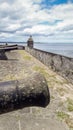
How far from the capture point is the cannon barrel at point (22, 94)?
1495mm

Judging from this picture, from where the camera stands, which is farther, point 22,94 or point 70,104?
point 70,104

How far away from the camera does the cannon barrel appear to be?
1495 mm

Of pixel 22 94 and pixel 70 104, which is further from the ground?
pixel 22 94

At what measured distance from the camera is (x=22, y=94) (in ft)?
4.95

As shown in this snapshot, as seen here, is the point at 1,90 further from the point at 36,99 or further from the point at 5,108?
the point at 36,99

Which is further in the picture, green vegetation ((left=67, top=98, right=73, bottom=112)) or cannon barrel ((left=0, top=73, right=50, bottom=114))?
green vegetation ((left=67, top=98, right=73, bottom=112))

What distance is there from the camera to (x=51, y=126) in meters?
4.19

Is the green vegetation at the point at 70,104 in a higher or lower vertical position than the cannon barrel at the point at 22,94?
lower

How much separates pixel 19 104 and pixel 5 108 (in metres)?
0.12

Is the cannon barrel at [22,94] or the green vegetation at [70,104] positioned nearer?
the cannon barrel at [22,94]

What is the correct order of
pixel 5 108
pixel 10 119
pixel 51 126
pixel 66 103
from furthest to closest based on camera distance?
pixel 66 103 → pixel 10 119 → pixel 51 126 → pixel 5 108

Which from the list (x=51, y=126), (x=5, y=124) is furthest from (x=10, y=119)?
(x=51, y=126)

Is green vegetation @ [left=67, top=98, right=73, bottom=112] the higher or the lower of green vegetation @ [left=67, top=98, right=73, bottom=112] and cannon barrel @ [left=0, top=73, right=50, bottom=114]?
the lower

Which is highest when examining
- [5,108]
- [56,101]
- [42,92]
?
[42,92]
